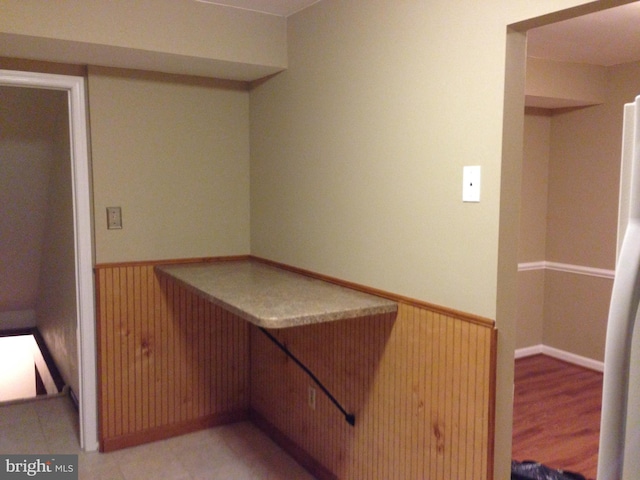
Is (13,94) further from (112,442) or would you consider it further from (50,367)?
(50,367)

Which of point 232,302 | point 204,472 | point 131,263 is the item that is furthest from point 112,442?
point 232,302

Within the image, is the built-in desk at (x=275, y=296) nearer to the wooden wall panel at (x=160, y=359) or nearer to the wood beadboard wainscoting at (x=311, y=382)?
the wood beadboard wainscoting at (x=311, y=382)

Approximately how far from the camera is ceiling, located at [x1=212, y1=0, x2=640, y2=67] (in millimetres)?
2672

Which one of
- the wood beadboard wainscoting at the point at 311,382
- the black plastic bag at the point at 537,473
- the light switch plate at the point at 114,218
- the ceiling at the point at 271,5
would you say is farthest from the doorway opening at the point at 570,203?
the light switch plate at the point at 114,218

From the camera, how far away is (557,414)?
348 cm

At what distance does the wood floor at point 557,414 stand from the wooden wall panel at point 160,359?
1660mm

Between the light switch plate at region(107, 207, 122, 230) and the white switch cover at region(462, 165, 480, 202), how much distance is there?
185 cm

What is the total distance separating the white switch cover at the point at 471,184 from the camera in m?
Result: 1.82

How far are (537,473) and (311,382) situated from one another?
1.14m

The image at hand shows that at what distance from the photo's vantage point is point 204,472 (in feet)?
9.13

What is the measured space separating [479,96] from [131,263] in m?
2.00

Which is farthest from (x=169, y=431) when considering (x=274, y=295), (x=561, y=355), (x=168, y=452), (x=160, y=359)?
(x=561, y=355)

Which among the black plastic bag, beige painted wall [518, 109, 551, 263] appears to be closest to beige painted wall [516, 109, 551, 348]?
beige painted wall [518, 109, 551, 263]

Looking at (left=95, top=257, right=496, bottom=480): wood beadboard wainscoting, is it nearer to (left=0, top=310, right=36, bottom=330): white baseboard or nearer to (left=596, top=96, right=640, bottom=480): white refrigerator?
(left=596, top=96, right=640, bottom=480): white refrigerator
